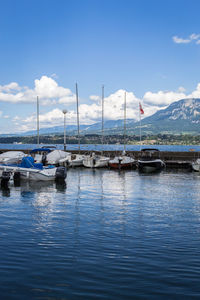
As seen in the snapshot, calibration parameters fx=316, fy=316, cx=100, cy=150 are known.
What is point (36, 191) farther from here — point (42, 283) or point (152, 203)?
point (42, 283)

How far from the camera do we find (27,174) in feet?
100

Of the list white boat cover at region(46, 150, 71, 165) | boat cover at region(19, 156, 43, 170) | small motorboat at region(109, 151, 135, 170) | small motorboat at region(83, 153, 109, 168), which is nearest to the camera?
boat cover at region(19, 156, 43, 170)

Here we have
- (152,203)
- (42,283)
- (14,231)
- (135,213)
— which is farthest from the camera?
(152,203)

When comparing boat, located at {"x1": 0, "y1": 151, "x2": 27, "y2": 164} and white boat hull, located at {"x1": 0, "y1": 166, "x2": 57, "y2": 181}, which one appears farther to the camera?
boat, located at {"x1": 0, "y1": 151, "x2": 27, "y2": 164}

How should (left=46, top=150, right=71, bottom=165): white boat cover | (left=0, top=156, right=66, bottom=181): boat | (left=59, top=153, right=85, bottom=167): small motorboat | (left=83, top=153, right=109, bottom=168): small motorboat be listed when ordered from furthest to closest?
(left=59, top=153, right=85, bottom=167): small motorboat, (left=83, top=153, right=109, bottom=168): small motorboat, (left=46, top=150, right=71, bottom=165): white boat cover, (left=0, top=156, right=66, bottom=181): boat

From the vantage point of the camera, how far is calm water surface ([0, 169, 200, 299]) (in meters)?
7.92

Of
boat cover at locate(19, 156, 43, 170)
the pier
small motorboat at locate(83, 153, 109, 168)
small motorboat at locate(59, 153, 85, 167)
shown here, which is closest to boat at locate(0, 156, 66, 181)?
boat cover at locate(19, 156, 43, 170)

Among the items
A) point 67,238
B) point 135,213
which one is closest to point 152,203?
point 135,213

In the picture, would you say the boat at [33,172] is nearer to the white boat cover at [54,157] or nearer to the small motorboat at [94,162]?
the white boat cover at [54,157]

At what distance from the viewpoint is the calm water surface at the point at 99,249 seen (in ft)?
26.0

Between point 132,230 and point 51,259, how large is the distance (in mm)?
4635

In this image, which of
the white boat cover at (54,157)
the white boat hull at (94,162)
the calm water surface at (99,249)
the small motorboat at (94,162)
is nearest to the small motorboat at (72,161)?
the white boat cover at (54,157)

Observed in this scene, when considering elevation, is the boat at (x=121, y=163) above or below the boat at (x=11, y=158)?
below

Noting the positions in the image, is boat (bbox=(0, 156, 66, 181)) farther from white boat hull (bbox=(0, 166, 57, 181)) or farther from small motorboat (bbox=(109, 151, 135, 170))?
small motorboat (bbox=(109, 151, 135, 170))
